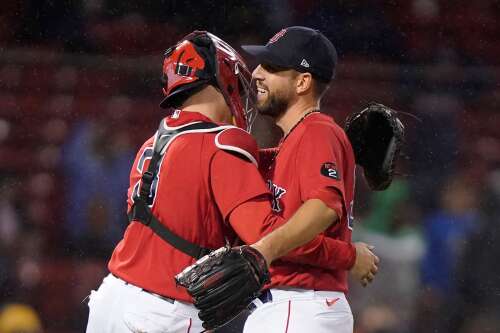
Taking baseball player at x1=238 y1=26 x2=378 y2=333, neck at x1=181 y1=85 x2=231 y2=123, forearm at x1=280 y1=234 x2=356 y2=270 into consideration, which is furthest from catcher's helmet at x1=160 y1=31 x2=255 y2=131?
forearm at x1=280 y1=234 x2=356 y2=270

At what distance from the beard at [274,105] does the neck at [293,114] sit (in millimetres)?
16

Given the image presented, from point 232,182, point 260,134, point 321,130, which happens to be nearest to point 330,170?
point 321,130

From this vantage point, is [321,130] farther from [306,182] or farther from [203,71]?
[203,71]

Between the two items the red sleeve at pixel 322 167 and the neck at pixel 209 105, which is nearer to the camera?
the red sleeve at pixel 322 167

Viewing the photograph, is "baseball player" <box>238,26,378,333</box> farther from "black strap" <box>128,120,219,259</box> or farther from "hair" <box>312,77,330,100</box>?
"black strap" <box>128,120,219,259</box>

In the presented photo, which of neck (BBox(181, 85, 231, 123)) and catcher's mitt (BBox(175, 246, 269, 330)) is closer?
catcher's mitt (BBox(175, 246, 269, 330))

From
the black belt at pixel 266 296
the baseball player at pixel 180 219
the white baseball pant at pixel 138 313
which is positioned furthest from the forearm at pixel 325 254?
the white baseball pant at pixel 138 313

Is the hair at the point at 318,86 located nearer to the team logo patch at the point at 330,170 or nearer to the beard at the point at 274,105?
the beard at the point at 274,105

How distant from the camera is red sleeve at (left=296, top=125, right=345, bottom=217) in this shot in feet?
8.07

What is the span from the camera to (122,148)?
513cm

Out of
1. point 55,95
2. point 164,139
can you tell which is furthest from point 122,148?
point 164,139

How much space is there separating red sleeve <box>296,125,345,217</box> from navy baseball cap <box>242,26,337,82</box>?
229 millimetres

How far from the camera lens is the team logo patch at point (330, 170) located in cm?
249

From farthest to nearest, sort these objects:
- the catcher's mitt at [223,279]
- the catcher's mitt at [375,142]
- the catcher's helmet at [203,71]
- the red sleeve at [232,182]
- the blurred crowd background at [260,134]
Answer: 1. the blurred crowd background at [260,134]
2. the catcher's mitt at [375,142]
3. the catcher's helmet at [203,71]
4. the red sleeve at [232,182]
5. the catcher's mitt at [223,279]
